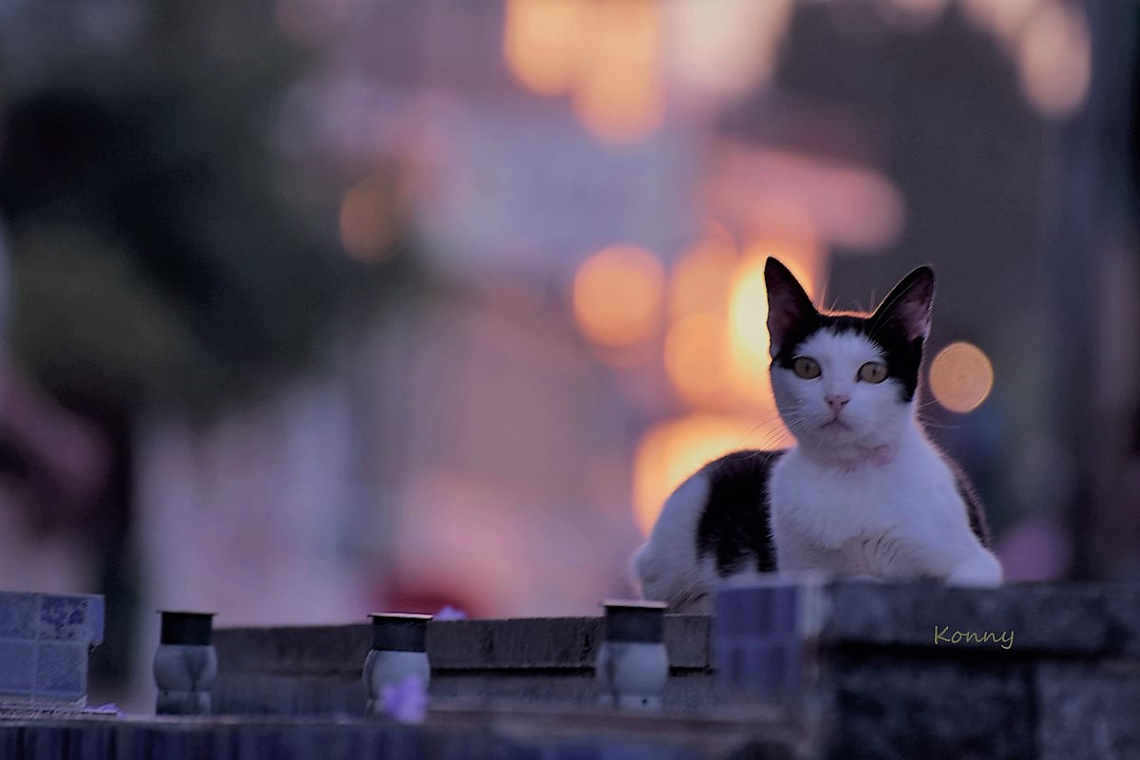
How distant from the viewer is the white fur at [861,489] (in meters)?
4.15

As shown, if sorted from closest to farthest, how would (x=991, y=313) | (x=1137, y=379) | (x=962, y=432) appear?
(x=1137, y=379) < (x=962, y=432) < (x=991, y=313)

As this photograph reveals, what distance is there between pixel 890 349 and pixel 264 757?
173cm

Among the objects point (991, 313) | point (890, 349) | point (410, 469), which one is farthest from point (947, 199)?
point (890, 349)

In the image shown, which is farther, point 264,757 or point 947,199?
point 947,199

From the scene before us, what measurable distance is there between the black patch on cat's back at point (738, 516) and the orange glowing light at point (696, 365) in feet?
168

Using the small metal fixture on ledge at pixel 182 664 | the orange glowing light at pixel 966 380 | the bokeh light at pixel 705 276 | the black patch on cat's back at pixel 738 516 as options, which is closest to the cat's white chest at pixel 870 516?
the black patch on cat's back at pixel 738 516

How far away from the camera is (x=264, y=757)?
3.60m

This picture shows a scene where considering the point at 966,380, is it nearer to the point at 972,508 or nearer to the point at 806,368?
the point at 972,508

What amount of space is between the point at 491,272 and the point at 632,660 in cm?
4861

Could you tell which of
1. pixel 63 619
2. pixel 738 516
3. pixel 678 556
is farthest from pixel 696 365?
pixel 63 619

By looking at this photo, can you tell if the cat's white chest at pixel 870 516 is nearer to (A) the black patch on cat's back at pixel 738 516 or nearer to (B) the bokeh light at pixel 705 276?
(A) the black patch on cat's back at pixel 738 516

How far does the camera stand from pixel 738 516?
5.21 metres

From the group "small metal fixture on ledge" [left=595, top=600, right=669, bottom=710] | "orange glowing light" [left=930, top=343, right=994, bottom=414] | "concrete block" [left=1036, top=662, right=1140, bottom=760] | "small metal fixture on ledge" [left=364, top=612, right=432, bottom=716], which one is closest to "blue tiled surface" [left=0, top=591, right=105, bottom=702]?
"small metal fixture on ledge" [left=364, top=612, right=432, bottom=716]

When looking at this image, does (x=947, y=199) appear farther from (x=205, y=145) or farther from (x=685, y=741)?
(x=685, y=741)
